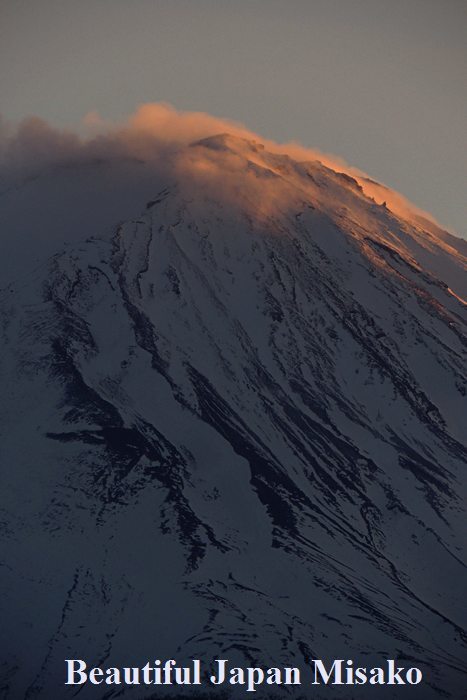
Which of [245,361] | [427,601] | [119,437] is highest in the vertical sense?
[245,361]

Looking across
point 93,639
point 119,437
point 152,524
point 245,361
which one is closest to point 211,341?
point 245,361

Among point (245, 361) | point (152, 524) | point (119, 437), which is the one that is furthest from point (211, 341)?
point (152, 524)

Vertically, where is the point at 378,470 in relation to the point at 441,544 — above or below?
above

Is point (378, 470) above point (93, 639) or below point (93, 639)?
above

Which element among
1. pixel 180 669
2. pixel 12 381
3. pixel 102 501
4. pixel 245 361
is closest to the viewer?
pixel 180 669

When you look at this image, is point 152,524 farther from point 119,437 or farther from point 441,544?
point 441,544

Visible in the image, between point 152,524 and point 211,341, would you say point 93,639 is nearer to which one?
point 152,524

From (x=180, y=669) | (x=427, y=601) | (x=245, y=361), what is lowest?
(x=180, y=669)

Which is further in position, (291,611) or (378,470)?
(378,470)

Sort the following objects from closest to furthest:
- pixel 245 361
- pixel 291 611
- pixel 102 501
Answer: pixel 291 611 → pixel 102 501 → pixel 245 361
